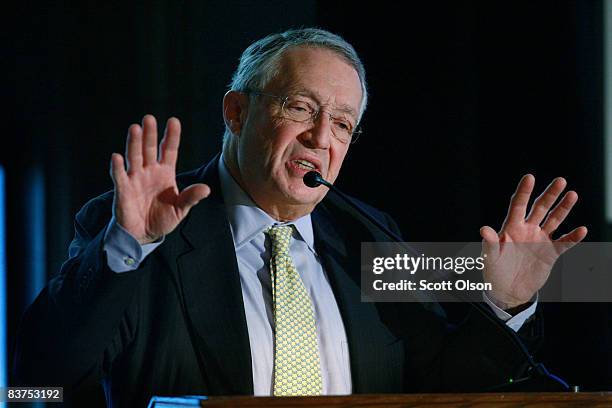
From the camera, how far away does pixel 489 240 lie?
2188 mm

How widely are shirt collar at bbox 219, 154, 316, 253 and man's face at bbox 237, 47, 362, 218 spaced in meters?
0.03

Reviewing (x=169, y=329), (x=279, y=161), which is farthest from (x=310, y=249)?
(x=169, y=329)

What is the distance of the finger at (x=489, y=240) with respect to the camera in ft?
7.13

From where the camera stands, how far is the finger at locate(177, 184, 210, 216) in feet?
5.67

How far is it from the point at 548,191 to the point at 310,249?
630 mm

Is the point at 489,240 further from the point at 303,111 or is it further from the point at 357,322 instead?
the point at 303,111

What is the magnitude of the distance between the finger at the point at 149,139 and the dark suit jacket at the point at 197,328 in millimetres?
190

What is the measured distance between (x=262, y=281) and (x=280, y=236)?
128 millimetres

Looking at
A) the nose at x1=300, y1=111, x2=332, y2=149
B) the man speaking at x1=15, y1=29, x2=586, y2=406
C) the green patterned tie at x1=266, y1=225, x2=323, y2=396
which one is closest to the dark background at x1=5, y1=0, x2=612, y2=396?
the man speaking at x1=15, y1=29, x2=586, y2=406

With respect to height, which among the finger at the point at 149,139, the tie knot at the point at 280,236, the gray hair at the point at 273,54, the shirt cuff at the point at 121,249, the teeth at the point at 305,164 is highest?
the gray hair at the point at 273,54

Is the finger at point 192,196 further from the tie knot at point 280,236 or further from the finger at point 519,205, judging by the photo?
the finger at point 519,205

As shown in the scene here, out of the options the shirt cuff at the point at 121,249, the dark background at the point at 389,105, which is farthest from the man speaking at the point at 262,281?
the dark background at the point at 389,105

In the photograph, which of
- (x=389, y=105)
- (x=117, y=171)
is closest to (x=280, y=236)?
(x=117, y=171)

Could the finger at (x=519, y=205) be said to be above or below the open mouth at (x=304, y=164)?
below
